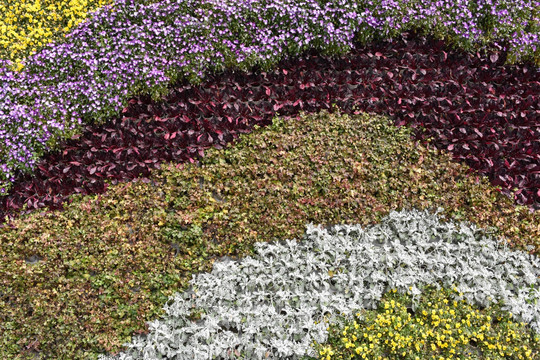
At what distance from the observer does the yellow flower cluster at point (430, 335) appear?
381cm

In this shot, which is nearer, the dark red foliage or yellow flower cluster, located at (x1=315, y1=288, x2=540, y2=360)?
yellow flower cluster, located at (x1=315, y1=288, x2=540, y2=360)

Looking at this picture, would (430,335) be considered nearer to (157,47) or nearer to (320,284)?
(320,284)

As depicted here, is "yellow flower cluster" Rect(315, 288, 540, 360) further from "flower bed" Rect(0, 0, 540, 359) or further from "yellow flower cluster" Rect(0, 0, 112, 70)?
"yellow flower cluster" Rect(0, 0, 112, 70)

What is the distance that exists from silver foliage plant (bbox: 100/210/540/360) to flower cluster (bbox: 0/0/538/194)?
7.92ft

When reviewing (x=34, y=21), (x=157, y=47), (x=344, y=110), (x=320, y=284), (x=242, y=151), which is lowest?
(x=320, y=284)

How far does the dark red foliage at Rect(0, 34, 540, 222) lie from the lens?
5082 mm

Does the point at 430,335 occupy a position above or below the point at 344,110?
below

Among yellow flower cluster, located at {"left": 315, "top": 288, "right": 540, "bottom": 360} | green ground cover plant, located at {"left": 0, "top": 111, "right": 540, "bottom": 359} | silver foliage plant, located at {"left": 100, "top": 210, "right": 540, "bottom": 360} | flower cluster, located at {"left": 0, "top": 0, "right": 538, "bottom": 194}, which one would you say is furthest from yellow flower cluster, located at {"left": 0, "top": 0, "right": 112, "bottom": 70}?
yellow flower cluster, located at {"left": 315, "top": 288, "right": 540, "bottom": 360}

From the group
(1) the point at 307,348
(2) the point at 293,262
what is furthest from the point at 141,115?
(1) the point at 307,348

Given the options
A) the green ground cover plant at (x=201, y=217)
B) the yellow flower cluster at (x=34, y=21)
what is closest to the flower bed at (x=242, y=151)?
the green ground cover plant at (x=201, y=217)

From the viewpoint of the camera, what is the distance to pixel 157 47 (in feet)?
18.2

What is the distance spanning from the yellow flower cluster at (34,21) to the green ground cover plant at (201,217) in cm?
236

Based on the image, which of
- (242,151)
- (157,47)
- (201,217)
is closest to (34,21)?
(157,47)

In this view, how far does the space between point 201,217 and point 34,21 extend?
3.62 metres
